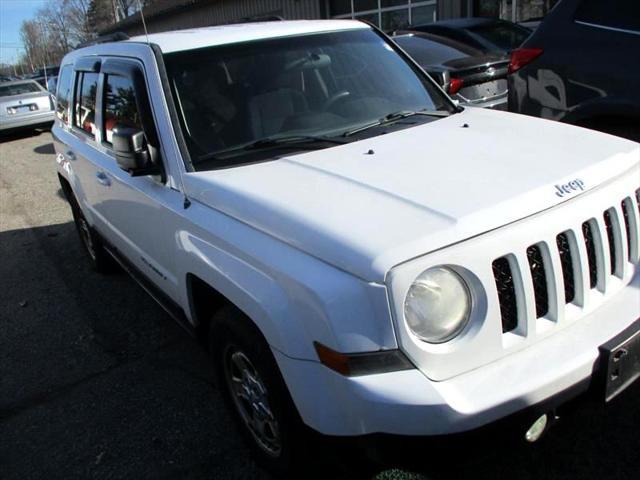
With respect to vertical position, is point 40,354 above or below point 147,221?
below

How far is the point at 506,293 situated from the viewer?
6.63 ft

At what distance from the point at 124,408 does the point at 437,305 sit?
7.31ft

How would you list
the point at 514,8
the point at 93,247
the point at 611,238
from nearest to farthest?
1. the point at 611,238
2. the point at 93,247
3. the point at 514,8

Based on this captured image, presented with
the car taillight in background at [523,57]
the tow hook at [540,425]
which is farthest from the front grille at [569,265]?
the car taillight in background at [523,57]

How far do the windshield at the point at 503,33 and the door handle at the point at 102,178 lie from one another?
5718mm

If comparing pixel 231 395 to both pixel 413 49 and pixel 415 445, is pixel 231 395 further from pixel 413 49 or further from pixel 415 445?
pixel 413 49

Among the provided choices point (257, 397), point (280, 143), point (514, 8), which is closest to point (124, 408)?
point (257, 397)

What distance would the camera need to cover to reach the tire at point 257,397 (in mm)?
2219

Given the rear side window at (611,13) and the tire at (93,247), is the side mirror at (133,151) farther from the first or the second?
the rear side window at (611,13)

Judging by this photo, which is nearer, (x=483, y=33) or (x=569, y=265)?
(x=569, y=265)

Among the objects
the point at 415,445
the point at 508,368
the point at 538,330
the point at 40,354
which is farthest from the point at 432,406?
the point at 40,354

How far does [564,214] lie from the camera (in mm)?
2152

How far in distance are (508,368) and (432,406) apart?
32cm

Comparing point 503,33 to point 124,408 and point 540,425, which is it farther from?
point 540,425
